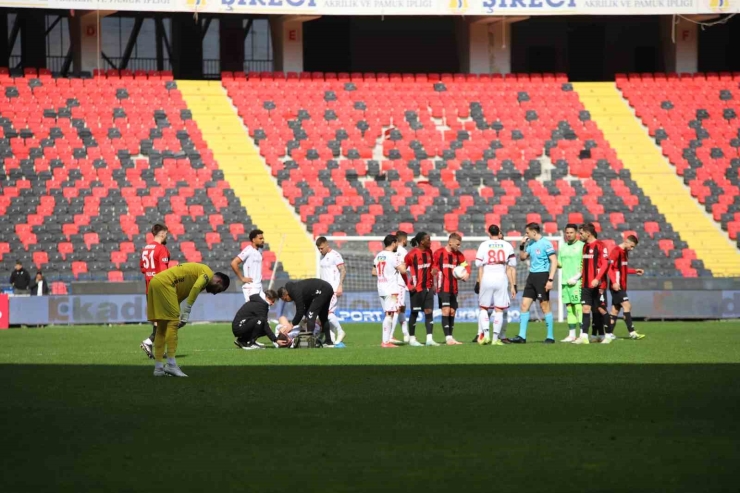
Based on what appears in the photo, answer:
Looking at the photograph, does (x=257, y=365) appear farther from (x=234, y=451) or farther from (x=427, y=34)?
(x=427, y=34)

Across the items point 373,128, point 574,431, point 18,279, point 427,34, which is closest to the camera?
point 574,431

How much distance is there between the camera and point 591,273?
20.5m

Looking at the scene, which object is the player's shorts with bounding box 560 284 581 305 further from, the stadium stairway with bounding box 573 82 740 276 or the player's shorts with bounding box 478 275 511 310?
the stadium stairway with bounding box 573 82 740 276

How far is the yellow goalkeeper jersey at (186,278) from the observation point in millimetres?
14133

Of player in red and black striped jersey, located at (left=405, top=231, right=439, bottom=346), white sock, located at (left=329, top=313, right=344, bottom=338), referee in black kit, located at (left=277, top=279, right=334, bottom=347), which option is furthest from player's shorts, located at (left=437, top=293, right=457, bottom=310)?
referee in black kit, located at (left=277, top=279, right=334, bottom=347)

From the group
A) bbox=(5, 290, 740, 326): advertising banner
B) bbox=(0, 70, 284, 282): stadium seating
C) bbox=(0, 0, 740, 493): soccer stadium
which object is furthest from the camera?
bbox=(0, 70, 284, 282): stadium seating

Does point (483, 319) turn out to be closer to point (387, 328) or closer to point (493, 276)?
point (493, 276)

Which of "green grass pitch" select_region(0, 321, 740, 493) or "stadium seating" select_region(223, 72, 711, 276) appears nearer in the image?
"green grass pitch" select_region(0, 321, 740, 493)

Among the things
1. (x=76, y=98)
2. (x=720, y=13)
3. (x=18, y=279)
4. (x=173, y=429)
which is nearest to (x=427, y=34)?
(x=720, y=13)

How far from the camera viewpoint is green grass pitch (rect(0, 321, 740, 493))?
7.51m

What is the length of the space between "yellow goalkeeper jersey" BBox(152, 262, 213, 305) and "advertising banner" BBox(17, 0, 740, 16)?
25.7 m

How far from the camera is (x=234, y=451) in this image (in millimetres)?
8531

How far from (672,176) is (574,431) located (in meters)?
30.9

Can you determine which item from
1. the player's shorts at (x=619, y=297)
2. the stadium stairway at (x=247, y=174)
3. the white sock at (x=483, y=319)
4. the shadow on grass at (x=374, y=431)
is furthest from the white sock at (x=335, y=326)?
the stadium stairway at (x=247, y=174)
